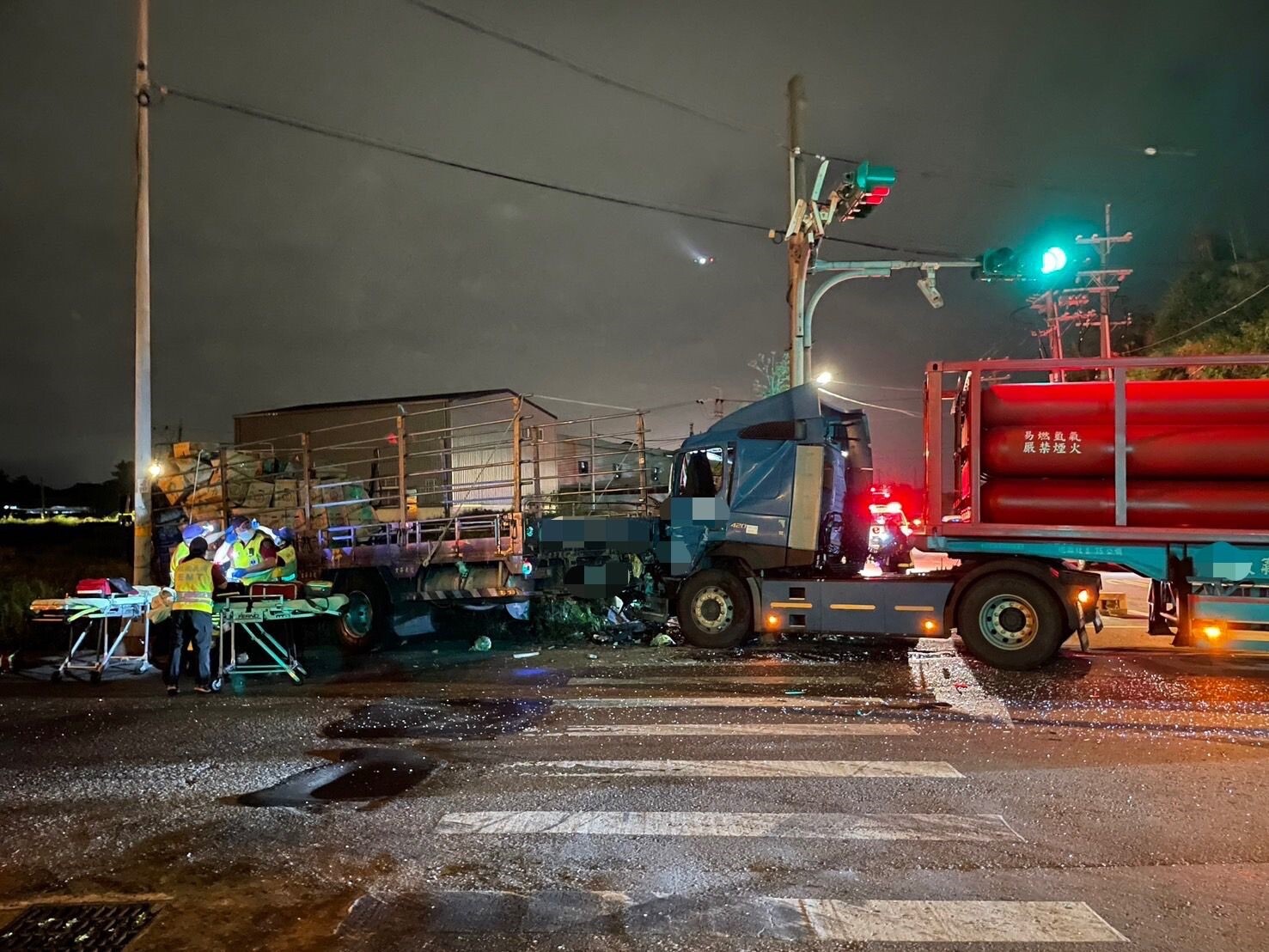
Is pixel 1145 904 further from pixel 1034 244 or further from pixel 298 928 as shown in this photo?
pixel 1034 244

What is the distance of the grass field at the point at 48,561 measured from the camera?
1326 centimetres

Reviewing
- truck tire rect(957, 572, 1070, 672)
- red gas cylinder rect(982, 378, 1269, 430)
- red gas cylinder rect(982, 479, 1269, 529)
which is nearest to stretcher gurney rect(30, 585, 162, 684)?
truck tire rect(957, 572, 1070, 672)

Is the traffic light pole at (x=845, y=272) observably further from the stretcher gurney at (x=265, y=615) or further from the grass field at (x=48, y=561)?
the grass field at (x=48, y=561)

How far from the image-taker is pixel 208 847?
4.83 metres

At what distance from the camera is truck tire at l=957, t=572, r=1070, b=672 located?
988 cm

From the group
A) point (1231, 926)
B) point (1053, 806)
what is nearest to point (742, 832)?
point (1053, 806)

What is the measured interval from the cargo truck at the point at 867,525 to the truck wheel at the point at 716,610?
0.03 metres

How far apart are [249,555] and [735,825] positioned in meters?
8.09

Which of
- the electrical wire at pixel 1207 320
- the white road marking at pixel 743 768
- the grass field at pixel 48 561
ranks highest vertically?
the electrical wire at pixel 1207 320

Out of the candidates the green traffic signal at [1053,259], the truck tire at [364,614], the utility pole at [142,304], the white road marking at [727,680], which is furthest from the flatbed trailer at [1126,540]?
the utility pole at [142,304]

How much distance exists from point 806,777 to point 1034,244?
837 cm

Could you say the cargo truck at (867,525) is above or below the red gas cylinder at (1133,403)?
below

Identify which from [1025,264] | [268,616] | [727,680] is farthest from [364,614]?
[1025,264]

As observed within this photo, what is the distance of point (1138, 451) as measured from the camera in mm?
9648
